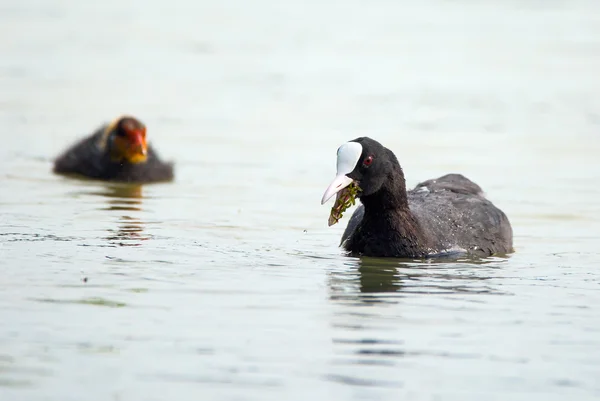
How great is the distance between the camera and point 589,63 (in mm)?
22359

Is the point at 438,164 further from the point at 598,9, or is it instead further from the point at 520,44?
the point at 598,9

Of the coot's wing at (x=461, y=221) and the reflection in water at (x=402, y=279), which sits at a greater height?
the coot's wing at (x=461, y=221)

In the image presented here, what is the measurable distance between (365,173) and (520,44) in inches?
613

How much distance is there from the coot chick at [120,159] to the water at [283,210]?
35 cm

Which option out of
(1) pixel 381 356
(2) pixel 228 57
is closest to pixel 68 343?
(1) pixel 381 356

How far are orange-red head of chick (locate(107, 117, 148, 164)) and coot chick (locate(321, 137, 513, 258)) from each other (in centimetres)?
425

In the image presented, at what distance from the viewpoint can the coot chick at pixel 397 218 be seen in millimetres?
9523

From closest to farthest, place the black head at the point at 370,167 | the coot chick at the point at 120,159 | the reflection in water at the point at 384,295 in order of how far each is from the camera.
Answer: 1. the reflection in water at the point at 384,295
2. the black head at the point at 370,167
3. the coot chick at the point at 120,159

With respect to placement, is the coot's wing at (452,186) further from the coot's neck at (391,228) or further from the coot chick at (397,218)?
the coot's neck at (391,228)

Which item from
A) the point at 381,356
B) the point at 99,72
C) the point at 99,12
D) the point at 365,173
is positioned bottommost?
the point at 381,356

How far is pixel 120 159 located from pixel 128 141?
0.26 m

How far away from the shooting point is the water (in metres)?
6.31

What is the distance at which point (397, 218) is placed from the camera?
984 cm

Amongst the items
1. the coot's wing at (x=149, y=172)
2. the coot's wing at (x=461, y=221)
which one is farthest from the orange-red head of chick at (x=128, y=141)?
the coot's wing at (x=461, y=221)
